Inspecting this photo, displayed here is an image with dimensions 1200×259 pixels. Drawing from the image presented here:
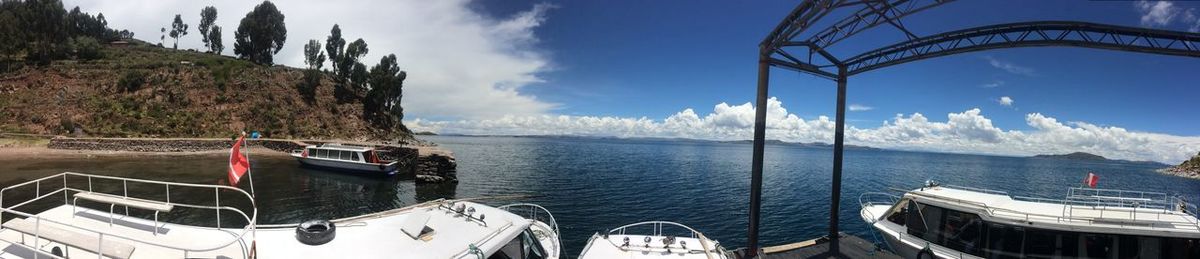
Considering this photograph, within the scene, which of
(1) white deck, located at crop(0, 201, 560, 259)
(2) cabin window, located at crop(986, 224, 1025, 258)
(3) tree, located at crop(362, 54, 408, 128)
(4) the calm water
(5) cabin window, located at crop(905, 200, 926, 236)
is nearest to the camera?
(1) white deck, located at crop(0, 201, 560, 259)

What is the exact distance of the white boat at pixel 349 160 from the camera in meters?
40.7

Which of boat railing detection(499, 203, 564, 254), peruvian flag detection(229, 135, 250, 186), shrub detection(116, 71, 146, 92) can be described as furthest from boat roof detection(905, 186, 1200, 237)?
shrub detection(116, 71, 146, 92)

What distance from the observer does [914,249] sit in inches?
554

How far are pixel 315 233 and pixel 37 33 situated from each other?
100544 millimetres

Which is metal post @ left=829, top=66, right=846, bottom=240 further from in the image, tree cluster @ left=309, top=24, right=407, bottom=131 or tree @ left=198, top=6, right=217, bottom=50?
tree @ left=198, top=6, right=217, bottom=50

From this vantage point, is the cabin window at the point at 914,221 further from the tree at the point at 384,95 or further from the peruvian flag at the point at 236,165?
the tree at the point at 384,95

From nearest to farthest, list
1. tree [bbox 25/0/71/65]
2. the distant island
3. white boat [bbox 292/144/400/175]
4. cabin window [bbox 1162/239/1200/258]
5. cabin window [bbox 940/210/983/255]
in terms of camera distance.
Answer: cabin window [bbox 1162/239/1200/258], cabin window [bbox 940/210/983/255], white boat [bbox 292/144/400/175], tree [bbox 25/0/71/65], the distant island

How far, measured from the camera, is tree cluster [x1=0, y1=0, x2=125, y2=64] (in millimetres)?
63853

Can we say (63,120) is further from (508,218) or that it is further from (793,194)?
(793,194)

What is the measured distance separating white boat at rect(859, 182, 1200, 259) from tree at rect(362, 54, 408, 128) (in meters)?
92.1

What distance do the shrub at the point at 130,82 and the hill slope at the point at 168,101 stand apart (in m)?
0.10

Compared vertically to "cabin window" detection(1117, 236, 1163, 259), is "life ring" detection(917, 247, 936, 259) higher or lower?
lower

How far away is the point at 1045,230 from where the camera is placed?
40.1 ft

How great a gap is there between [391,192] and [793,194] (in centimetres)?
3358
